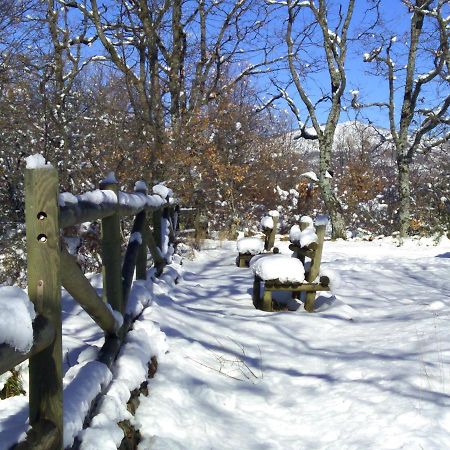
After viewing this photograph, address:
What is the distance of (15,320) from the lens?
5.17 feet

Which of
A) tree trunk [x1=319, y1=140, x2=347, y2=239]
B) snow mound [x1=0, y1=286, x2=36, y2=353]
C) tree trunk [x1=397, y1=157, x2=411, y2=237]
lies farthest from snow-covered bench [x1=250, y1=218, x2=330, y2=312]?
tree trunk [x1=397, y1=157, x2=411, y2=237]

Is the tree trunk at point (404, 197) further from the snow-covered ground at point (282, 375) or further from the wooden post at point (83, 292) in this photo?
the wooden post at point (83, 292)

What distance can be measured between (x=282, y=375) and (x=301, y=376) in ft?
0.47

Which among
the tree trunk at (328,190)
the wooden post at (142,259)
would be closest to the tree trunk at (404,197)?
the tree trunk at (328,190)

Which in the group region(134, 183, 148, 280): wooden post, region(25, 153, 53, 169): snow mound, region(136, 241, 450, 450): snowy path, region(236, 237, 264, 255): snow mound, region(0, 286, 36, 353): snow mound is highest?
region(25, 153, 53, 169): snow mound

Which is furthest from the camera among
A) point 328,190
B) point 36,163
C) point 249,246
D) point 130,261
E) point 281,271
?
point 328,190

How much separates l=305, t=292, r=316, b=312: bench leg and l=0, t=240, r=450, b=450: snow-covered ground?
160 millimetres

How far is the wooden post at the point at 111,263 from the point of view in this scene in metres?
3.44

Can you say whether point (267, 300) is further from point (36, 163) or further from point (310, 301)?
point (36, 163)

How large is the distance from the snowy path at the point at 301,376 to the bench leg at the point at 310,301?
0.16 m

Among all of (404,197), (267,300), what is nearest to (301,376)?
(267,300)

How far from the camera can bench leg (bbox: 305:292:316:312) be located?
5.73 metres

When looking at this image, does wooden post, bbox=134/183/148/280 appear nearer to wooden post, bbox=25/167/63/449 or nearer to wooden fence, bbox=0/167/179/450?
wooden fence, bbox=0/167/179/450

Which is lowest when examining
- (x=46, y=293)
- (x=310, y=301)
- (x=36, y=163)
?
(x=310, y=301)
